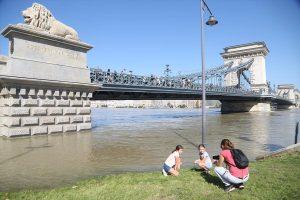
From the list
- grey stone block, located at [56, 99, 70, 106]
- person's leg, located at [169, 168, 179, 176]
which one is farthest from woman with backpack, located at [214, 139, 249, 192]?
grey stone block, located at [56, 99, 70, 106]

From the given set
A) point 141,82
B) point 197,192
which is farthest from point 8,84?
point 141,82

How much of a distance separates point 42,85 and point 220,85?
5755 centimetres

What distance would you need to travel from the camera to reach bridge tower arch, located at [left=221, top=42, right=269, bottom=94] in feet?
298

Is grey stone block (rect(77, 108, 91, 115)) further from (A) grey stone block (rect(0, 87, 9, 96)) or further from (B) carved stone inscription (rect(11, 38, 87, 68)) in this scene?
(A) grey stone block (rect(0, 87, 9, 96))

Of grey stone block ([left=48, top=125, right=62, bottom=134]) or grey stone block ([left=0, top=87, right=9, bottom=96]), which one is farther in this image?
grey stone block ([left=48, top=125, right=62, bottom=134])

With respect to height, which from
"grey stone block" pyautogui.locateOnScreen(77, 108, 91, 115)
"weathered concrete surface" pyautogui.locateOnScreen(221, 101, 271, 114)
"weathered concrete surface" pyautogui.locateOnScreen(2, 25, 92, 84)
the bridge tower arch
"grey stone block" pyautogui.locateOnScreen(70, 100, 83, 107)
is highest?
the bridge tower arch

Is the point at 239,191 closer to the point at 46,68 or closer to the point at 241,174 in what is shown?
the point at 241,174

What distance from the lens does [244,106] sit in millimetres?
77375

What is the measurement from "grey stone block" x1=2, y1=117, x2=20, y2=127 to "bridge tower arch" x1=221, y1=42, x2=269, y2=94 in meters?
79.8

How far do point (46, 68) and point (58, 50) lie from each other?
1594 millimetres

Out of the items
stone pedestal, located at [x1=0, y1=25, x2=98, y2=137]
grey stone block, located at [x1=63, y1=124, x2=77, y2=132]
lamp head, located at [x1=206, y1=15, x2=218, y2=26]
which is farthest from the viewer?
grey stone block, located at [x1=63, y1=124, x2=77, y2=132]

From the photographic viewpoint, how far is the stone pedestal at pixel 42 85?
642 inches

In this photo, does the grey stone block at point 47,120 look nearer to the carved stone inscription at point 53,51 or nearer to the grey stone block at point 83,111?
the grey stone block at point 83,111

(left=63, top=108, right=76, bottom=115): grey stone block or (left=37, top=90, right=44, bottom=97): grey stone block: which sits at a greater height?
(left=37, top=90, right=44, bottom=97): grey stone block
